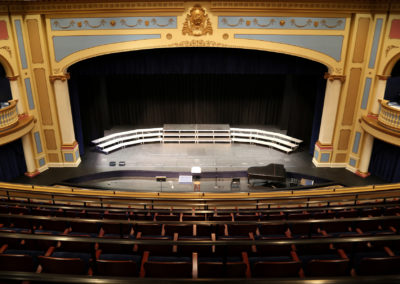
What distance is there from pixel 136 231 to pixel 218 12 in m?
8.02

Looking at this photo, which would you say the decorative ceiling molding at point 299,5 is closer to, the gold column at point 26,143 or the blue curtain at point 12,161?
the gold column at point 26,143

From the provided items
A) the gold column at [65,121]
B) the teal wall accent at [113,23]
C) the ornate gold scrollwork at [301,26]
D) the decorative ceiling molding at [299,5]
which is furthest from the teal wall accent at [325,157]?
the gold column at [65,121]

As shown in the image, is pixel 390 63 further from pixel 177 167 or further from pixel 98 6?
pixel 98 6

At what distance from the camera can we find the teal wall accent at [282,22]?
10.8 m

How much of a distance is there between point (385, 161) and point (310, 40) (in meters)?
5.04

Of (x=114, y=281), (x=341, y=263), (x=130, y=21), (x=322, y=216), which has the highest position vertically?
(x=130, y=21)

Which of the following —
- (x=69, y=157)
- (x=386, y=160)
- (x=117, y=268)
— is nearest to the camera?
(x=117, y=268)

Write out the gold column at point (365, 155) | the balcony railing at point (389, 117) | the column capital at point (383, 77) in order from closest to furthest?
the balcony railing at point (389, 117), the column capital at point (383, 77), the gold column at point (365, 155)

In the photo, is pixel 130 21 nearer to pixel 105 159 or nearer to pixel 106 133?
pixel 105 159

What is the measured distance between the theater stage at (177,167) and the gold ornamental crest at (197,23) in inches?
196

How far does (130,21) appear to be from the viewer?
10.8 metres

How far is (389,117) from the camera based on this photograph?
10508 mm

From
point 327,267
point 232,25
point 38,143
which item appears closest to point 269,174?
point 232,25

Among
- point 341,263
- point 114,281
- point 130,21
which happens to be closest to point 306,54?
point 130,21
